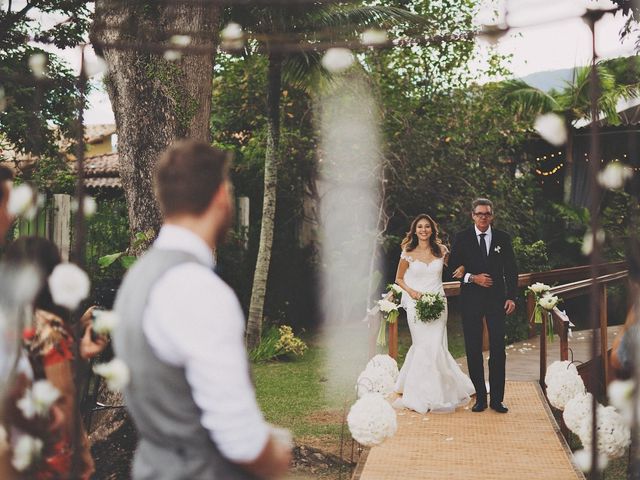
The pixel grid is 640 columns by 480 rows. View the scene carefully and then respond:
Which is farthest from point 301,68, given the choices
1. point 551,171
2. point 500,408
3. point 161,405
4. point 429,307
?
point 161,405

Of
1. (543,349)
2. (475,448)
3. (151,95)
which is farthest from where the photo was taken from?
(543,349)

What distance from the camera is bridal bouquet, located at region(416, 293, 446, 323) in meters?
7.04

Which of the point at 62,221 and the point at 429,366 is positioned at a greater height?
the point at 62,221

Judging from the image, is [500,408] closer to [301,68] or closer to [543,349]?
[543,349]

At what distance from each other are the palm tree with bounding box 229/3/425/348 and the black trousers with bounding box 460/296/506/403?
16.1 ft

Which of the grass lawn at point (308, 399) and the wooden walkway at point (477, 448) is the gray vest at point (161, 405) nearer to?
the wooden walkway at point (477, 448)

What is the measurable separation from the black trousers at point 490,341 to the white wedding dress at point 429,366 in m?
0.29

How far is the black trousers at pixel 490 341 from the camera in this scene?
6480 mm

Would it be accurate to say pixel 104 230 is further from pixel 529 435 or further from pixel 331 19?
pixel 529 435

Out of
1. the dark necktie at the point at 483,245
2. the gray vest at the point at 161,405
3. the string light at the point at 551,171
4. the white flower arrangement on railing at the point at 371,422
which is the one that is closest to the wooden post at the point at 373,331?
the dark necktie at the point at 483,245

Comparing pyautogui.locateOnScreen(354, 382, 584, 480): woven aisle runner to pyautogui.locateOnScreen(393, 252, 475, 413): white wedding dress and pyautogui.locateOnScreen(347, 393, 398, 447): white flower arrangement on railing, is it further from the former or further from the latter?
pyautogui.locateOnScreen(347, 393, 398, 447): white flower arrangement on railing

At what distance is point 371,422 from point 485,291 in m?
2.55

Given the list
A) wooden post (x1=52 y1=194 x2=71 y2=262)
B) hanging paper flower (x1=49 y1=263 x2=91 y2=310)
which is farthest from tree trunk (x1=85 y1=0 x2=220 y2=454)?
wooden post (x1=52 y1=194 x2=71 y2=262)

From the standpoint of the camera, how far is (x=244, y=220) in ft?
41.4
